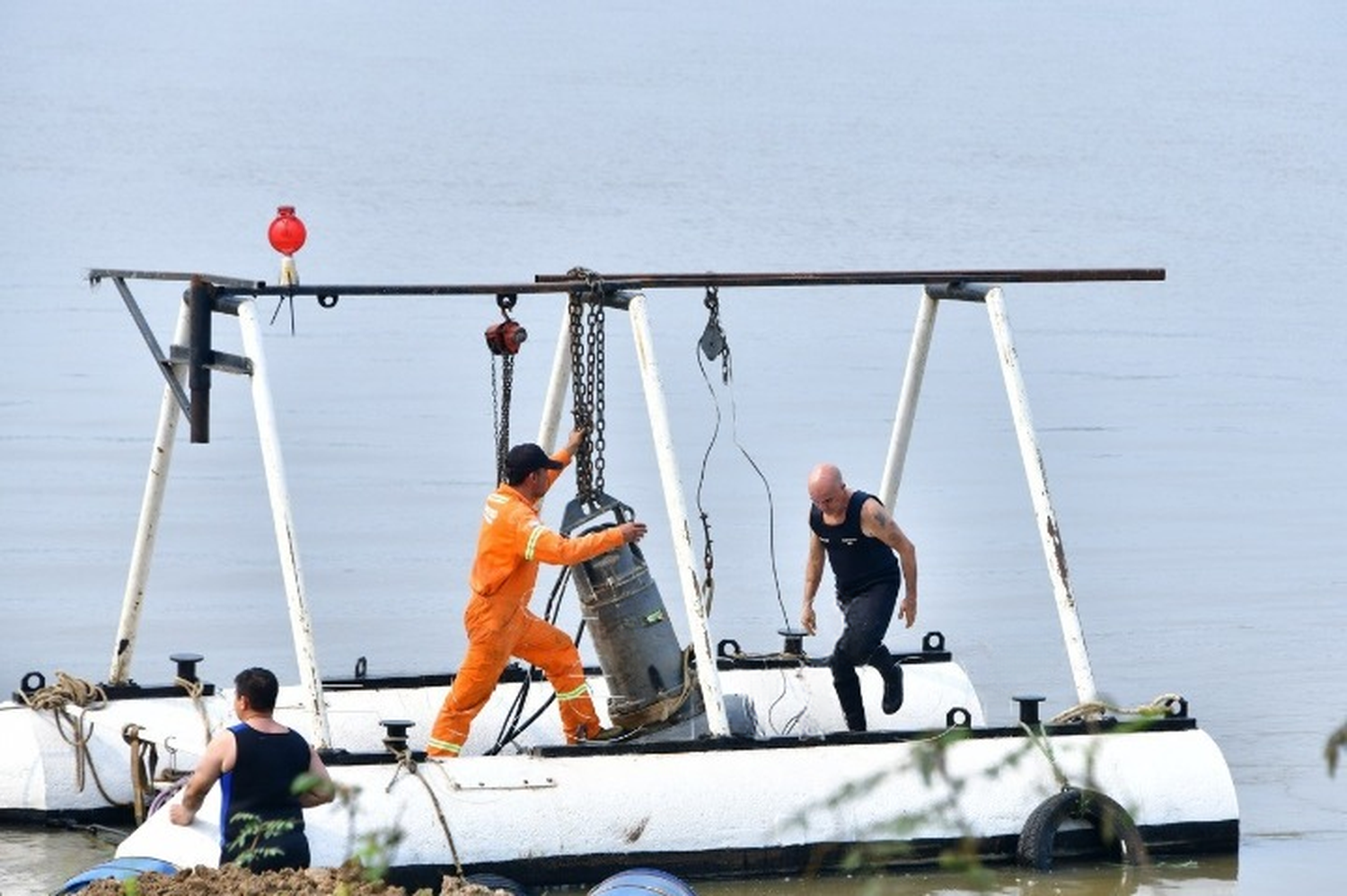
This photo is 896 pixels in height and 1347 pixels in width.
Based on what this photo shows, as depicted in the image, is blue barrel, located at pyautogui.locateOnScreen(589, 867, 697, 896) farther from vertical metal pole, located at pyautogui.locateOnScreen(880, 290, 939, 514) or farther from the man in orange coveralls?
vertical metal pole, located at pyautogui.locateOnScreen(880, 290, 939, 514)

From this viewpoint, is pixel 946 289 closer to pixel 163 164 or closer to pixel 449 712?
pixel 449 712

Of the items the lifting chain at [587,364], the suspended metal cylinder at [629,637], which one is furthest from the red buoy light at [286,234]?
the suspended metal cylinder at [629,637]

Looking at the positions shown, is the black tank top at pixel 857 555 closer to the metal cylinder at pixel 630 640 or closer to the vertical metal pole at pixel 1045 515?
the vertical metal pole at pixel 1045 515

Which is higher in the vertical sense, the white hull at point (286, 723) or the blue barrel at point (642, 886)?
the white hull at point (286, 723)

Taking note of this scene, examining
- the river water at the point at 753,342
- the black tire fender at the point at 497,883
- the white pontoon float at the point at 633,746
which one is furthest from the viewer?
the river water at the point at 753,342

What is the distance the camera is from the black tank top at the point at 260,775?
9.35 meters

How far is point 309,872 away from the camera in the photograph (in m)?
8.04

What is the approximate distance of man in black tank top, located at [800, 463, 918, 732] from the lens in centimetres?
1214

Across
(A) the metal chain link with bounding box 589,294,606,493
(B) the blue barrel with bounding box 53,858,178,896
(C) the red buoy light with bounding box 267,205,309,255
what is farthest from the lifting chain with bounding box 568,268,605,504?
(B) the blue barrel with bounding box 53,858,178,896

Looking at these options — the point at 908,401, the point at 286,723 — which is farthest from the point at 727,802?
the point at 908,401

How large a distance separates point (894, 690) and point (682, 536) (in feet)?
5.74

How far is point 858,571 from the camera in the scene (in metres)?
12.3

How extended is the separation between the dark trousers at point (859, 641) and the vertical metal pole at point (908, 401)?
2.52ft

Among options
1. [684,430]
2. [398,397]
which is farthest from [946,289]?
[398,397]
